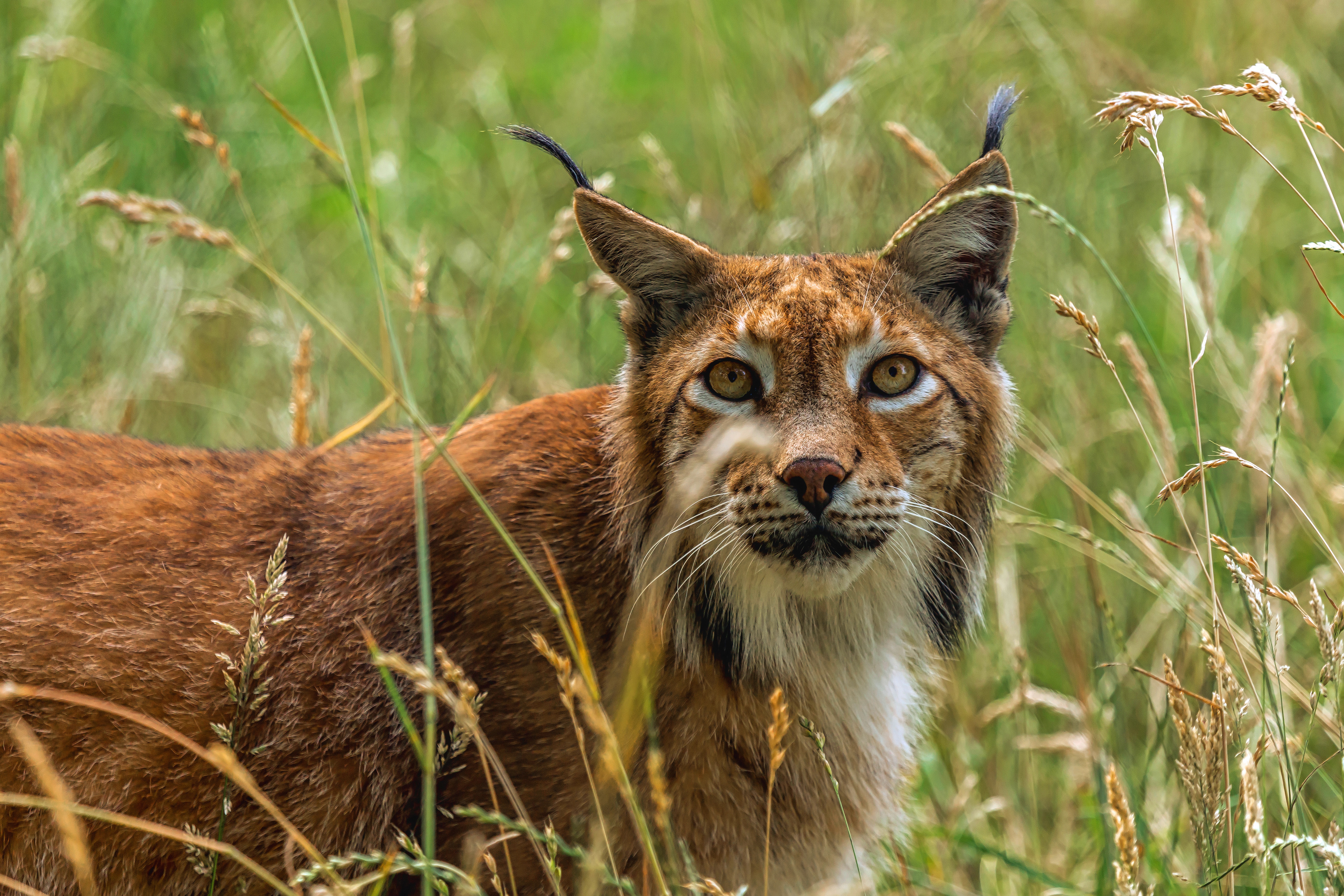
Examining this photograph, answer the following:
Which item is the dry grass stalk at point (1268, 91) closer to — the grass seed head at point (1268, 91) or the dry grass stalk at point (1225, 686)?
the grass seed head at point (1268, 91)

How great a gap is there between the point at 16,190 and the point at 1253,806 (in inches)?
201

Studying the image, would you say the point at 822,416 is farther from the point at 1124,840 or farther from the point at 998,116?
the point at 1124,840

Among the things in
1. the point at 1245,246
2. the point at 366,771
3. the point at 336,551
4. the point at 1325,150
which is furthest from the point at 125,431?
the point at 1325,150

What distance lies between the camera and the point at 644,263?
12.1 feet

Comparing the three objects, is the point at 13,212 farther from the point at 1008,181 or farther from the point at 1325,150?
the point at 1325,150

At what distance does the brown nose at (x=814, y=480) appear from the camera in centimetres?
308

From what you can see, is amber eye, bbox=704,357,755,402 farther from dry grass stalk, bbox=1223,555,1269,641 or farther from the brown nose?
dry grass stalk, bbox=1223,555,1269,641

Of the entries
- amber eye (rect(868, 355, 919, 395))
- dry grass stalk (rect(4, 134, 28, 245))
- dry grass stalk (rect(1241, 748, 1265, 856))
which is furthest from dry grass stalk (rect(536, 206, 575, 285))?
dry grass stalk (rect(1241, 748, 1265, 856))

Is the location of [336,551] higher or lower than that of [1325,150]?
lower

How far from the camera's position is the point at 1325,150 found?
6922 mm

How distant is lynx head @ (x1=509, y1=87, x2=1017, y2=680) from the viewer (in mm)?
3227

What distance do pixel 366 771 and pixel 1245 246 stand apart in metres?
5.76

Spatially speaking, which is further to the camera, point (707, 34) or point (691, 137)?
point (691, 137)

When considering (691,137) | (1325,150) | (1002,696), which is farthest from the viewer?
(691,137)
